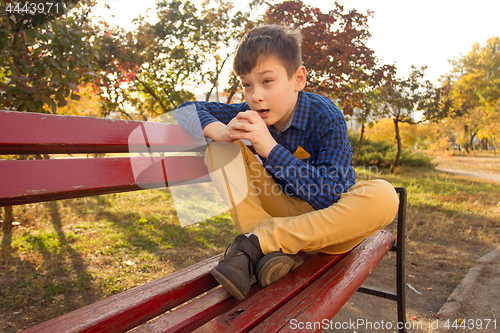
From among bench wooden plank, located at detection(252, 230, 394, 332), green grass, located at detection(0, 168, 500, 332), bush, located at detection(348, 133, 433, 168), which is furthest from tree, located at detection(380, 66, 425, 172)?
bench wooden plank, located at detection(252, 230, 394, 332)

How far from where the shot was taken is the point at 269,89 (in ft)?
5.20

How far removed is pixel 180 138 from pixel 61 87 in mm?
1788

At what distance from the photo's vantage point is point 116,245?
3172 millimetres

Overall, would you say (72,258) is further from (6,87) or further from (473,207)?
(473,207)

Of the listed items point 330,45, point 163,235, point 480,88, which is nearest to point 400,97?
point 330,45

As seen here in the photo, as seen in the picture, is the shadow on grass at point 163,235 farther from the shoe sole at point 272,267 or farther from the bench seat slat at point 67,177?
the shoe sole at point 272,267

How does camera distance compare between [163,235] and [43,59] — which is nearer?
[43,59]

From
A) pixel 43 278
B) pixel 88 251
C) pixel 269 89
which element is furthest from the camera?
pixel 88 251

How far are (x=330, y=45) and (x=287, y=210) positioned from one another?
4180mm

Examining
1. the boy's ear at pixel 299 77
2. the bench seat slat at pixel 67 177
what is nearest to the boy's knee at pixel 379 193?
the boy's ear at pixel 299 77

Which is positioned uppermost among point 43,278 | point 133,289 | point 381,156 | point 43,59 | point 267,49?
point 43,59

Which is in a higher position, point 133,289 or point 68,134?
point 68,134

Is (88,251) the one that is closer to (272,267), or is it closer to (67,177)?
(67,177)

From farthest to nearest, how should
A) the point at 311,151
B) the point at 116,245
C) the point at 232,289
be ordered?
the point at 116,245, the point at 311,151, the point at 232,289
